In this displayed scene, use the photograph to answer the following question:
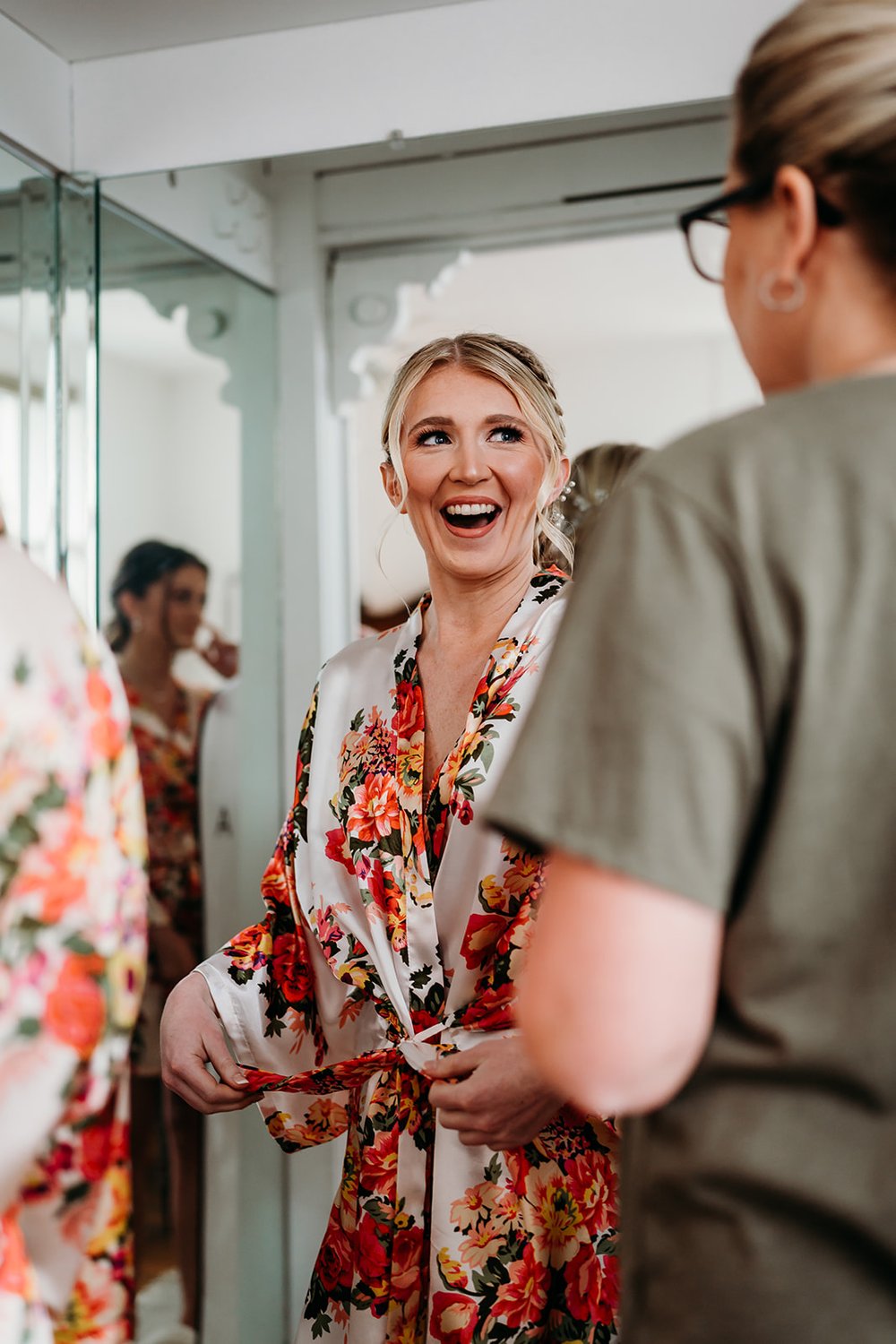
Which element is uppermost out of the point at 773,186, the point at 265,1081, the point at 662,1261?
the point at 773,186

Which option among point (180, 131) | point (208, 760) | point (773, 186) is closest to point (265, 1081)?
point (208, 760)

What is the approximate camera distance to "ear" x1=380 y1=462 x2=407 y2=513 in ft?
5.11

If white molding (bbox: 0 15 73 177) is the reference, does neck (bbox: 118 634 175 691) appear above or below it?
below

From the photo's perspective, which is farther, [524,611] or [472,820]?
[524,611]

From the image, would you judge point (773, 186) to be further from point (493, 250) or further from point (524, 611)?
point (493, 250)

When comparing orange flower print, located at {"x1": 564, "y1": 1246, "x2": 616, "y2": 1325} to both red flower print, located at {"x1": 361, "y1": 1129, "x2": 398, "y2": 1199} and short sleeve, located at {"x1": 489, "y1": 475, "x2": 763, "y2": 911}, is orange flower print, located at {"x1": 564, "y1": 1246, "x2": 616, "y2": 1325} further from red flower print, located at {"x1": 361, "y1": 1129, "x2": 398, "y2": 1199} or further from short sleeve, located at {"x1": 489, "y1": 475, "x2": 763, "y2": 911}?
short sleeve, located at {"x1": 489, "y1": 475, "x2": 763, "y2": 911}

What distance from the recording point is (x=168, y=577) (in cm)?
177

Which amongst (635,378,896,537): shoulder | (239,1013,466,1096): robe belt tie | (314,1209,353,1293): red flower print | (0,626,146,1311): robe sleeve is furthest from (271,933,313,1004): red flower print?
(635,378,896,537): shoulder

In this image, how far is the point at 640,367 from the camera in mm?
1484

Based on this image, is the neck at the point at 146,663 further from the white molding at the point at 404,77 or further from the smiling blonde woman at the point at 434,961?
the white molding at the point at 404,77

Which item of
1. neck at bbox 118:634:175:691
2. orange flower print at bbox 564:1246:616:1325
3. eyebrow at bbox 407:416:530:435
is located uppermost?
eyebrow at bbox 407:416:530:435

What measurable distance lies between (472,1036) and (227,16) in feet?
4.48

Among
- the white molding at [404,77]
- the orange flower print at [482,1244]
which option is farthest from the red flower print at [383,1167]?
the white molding at [404,77]

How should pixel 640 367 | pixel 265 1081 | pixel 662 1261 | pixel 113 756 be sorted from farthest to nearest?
pixel 640 367
pixel 265 1081
pixel 113 756
pixel 662 1261
